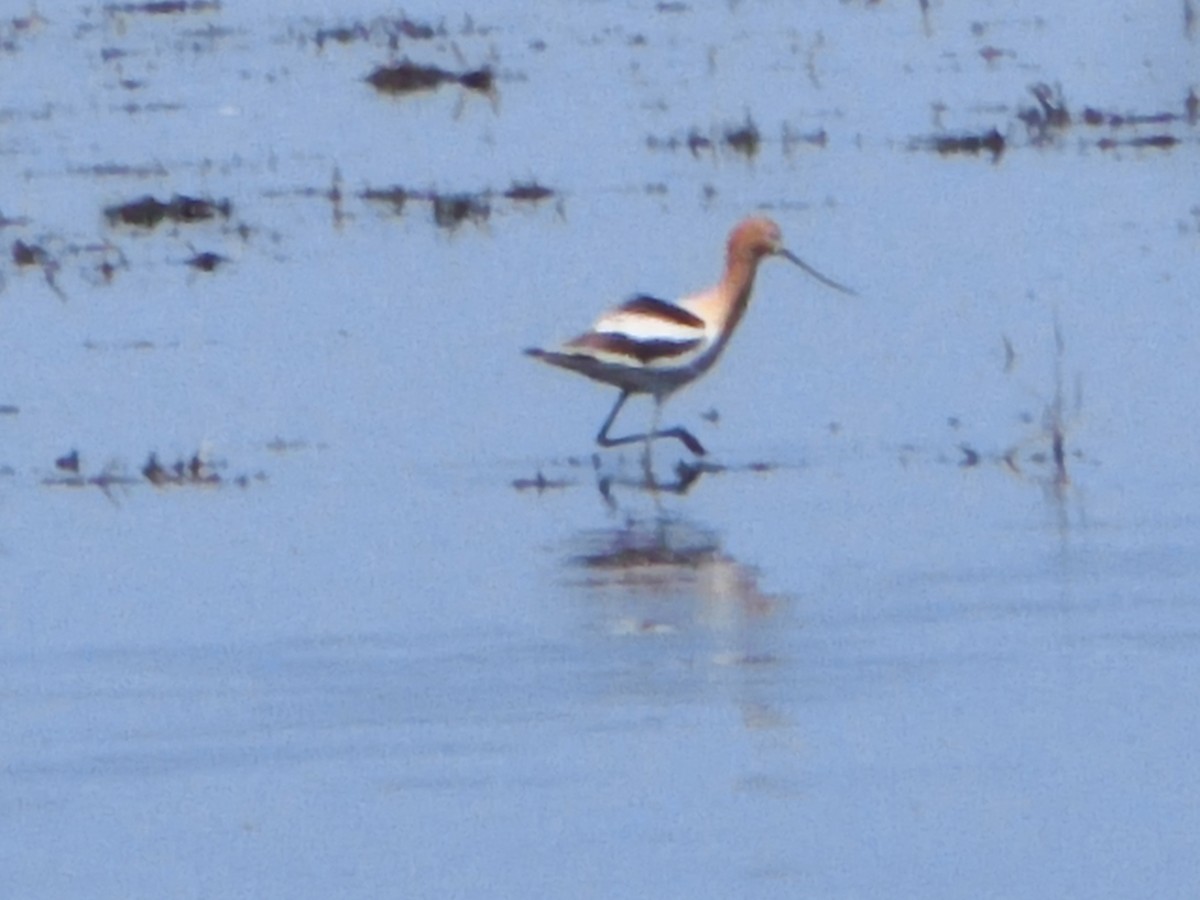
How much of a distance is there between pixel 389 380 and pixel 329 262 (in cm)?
289

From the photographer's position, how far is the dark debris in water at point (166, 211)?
17.3m

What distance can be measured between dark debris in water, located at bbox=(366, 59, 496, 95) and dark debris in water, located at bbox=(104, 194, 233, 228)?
3.96m

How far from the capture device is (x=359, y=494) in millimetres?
11281

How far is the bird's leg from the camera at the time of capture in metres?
11.9

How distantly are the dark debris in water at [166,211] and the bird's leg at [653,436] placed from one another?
17.2ft

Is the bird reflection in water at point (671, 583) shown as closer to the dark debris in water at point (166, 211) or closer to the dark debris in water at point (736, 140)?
the dark debris in water at point (166, 211)

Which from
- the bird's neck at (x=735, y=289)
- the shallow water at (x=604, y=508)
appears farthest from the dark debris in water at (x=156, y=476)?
the bird's neck at (x=735, y=289)

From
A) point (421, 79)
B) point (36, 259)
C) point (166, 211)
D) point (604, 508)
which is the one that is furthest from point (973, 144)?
point (604, 508)

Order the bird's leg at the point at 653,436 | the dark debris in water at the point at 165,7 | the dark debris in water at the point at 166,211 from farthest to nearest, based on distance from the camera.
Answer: the dark debris in water at the point at 165,7, the dark debris in water at the point at 166,211, the bird's leg at the point at 653,436

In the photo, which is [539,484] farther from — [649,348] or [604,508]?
[649,348]

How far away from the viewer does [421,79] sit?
21.5 m

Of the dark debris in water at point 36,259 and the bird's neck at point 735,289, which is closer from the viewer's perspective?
the bird's neck at point 735,289

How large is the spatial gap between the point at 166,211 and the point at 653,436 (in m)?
6.00

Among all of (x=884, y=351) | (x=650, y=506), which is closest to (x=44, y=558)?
(x=650, y=506)
